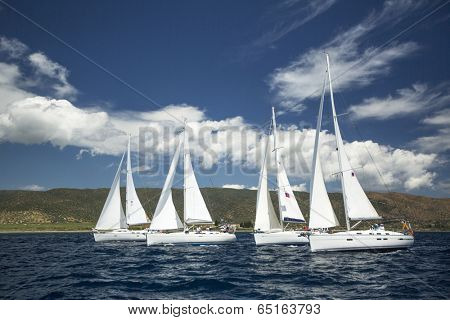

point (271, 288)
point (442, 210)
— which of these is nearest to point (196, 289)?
point (271, 288)

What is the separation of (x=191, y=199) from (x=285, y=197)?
44.6 ft

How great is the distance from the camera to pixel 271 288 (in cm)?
1653

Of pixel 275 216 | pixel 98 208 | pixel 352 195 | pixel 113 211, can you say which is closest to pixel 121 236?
pixel 113 211

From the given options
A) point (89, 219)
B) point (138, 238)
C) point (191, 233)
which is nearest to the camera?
point (191, 233)

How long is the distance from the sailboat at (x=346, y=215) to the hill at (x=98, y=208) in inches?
4053

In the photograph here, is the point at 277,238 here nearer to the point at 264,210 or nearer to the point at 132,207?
the point at 264,210

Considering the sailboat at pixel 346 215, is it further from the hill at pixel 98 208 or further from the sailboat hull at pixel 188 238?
the hill at pixel 98 208

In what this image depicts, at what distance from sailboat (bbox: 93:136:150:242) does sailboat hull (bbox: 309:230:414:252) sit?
115ft

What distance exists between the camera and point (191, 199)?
157ft

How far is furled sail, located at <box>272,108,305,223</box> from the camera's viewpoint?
50.1m

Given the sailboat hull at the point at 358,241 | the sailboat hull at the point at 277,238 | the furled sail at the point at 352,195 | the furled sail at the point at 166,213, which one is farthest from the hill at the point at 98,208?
the furled sail at the point at 352,195

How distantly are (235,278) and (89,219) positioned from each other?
14583 cm
